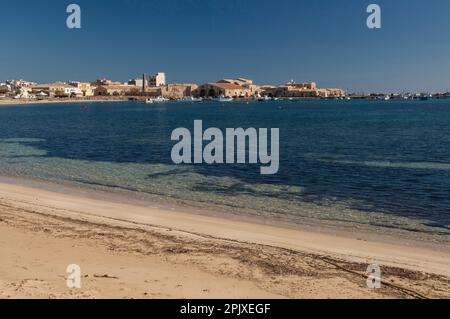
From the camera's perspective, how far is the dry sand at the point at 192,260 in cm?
846

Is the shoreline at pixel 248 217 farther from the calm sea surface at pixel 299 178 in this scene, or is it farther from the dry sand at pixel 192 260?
the dry sand at pixel 192 260

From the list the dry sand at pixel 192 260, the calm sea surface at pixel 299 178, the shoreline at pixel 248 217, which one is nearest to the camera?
the dry sand at pixel 192 260

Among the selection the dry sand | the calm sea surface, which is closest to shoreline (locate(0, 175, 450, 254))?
the calm sea surface

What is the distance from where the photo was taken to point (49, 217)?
14.7 m

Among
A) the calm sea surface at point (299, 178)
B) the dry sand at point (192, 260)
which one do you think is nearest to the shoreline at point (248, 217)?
the calm sea surface at point (299, 178)

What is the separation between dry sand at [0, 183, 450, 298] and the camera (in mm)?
8461

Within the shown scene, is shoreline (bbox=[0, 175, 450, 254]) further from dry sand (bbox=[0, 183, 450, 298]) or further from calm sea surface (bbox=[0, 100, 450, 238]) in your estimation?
dry sand (bbox=[0, 183, 450, 298])

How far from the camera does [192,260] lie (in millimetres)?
10367

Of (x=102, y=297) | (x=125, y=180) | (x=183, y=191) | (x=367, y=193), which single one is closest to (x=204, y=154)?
(x=125, y=180)
